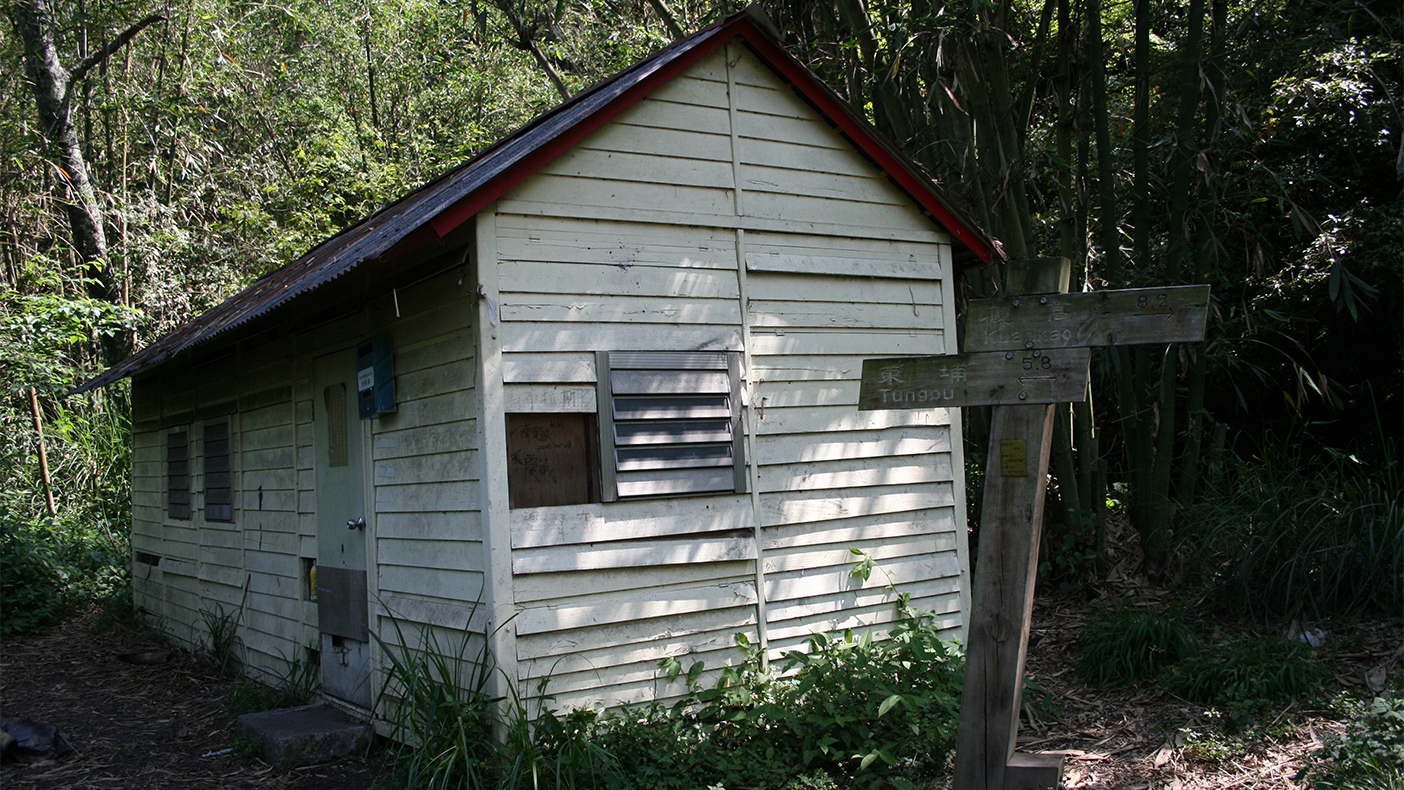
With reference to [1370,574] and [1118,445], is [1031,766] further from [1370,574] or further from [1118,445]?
[1118,445]

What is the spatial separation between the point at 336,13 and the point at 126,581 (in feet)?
36.0

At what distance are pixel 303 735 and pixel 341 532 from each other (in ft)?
4.34

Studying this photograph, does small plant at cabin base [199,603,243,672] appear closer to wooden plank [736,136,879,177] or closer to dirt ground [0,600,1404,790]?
dirt ground [0,600,1404,790]

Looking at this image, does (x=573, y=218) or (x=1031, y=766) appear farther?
(x=573, y=218)

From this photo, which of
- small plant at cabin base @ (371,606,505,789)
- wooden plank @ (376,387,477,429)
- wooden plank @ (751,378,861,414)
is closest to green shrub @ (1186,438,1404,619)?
wooden plank @ (751,378,861,414)

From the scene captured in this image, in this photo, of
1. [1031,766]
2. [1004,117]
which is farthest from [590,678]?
[1004,117]

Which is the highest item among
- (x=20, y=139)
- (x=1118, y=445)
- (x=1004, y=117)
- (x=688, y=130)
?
(x=20, y=139)

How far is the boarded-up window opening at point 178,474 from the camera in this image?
9.22 m

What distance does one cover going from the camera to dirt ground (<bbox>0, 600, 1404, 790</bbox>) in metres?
4.91

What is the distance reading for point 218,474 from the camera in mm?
8516

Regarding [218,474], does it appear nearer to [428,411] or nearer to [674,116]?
[428,411]

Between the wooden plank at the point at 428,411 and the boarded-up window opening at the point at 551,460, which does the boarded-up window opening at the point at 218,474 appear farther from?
the boarded-up window opening at the point at 551,460

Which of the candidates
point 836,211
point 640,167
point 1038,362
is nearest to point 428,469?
point 640,167

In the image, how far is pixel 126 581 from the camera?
467 inches
